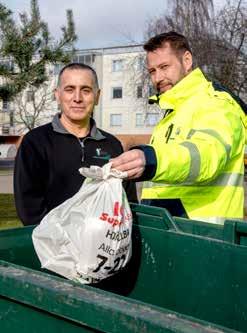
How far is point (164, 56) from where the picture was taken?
8.99ft

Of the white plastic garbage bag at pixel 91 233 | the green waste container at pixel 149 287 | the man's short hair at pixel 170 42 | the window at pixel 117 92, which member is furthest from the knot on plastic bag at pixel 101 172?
the window at pixel 117 92

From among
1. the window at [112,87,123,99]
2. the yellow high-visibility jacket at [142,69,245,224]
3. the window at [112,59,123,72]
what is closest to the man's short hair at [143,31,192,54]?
the yellow high-visibility jacket at [142,69,245,224]

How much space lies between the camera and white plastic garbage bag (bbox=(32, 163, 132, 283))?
6.07 ft

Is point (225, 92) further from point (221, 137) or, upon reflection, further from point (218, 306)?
point (218, 306)

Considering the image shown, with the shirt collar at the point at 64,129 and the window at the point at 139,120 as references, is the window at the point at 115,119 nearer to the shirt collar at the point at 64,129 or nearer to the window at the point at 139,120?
the window at the point at 139,120

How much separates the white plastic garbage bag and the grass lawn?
5705mm

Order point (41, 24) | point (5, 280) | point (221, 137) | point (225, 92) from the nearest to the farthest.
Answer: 1. point (5, 280)
2. point (221, 137)
3. point (225, 92)
4. point (41, 24)

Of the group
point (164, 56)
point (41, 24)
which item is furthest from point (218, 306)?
point (41, 24)

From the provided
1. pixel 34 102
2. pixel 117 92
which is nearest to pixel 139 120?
pixel 117 92

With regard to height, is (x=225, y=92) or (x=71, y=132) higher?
(x=225, y=92)

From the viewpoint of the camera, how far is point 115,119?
51.8 m

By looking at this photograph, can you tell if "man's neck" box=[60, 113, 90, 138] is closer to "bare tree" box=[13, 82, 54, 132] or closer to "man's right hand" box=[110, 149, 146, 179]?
"man's right hand" box=[110, 149, 146, 179]

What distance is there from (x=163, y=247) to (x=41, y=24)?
5894 mm

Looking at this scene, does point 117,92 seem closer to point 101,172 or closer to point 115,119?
point 115,119
